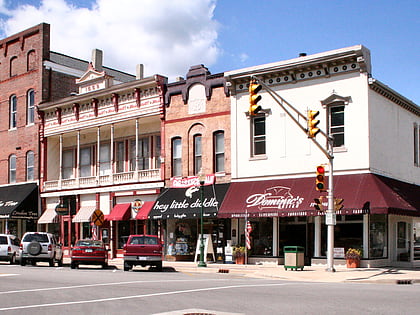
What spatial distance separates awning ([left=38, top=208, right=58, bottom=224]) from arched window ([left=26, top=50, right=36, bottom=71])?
33.7 ft

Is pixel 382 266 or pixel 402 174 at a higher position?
pixel 402 174

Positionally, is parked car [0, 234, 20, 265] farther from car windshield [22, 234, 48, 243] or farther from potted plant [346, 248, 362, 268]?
potted plant [346, 248, 362, 268]

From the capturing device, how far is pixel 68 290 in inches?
665

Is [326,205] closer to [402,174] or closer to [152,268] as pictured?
[402,174]

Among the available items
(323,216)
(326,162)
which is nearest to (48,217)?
(323,216)

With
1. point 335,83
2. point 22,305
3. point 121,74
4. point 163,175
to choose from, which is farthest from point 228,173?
point 121,74

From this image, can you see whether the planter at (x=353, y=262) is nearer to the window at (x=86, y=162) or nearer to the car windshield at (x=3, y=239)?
the car windshield at (x=3, y=239)

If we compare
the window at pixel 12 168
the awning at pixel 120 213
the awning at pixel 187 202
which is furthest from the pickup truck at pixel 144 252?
the window at pixel 12 168

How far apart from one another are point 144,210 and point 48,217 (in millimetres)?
9680

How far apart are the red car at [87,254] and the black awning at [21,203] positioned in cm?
1414

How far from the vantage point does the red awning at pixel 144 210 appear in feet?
113

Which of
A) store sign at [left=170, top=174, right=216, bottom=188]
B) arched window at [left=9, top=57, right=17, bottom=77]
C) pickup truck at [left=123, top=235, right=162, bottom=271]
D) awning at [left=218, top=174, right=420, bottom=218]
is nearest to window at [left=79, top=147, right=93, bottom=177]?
arched window at [left=9, top=57, right=17, bottom=77]

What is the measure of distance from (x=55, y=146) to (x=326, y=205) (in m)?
23.1

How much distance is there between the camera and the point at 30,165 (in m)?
43.7
